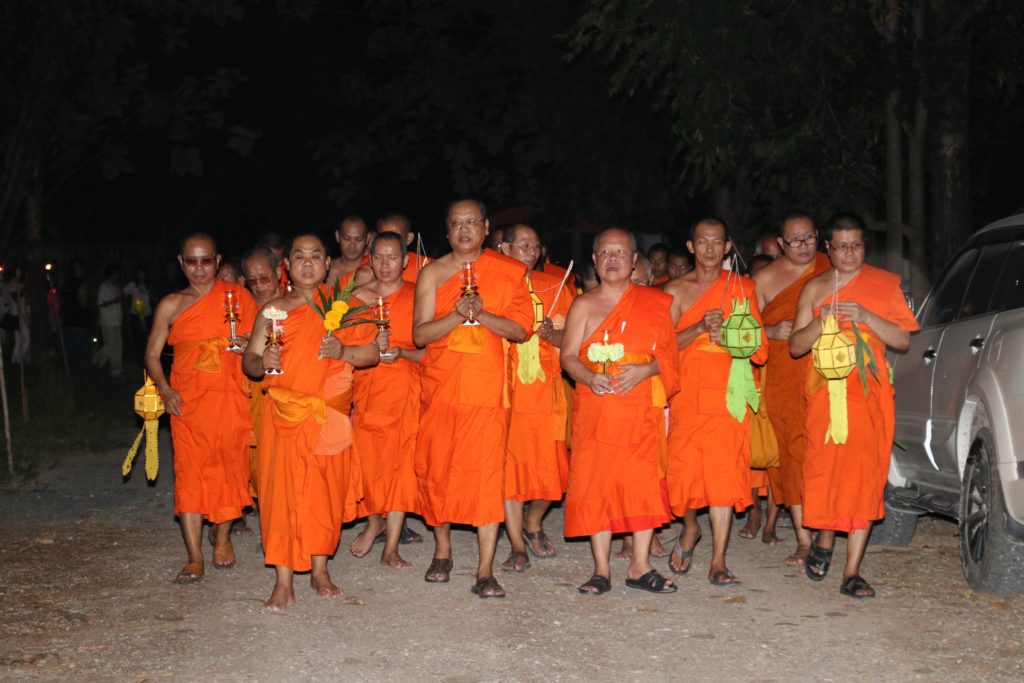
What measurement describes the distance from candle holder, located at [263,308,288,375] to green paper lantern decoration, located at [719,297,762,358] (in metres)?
2.41

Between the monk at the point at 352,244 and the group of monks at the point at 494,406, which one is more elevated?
the monk at the point at 352,244

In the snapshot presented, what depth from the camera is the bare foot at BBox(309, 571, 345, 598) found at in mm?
7453

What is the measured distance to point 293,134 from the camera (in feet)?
122

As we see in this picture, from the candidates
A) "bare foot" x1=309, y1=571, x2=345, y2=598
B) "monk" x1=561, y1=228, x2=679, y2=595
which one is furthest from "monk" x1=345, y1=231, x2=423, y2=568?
"monk" x1=561, y1=228, x2=679, y2=595

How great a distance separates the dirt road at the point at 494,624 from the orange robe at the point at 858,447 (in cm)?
46

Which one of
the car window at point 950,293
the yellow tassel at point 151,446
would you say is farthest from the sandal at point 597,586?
the yellow tassel at point 151,446

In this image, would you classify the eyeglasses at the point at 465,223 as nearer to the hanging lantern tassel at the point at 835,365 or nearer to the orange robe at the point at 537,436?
the orange robe at the point at 537,436

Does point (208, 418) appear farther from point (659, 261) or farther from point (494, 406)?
point (659, 261)

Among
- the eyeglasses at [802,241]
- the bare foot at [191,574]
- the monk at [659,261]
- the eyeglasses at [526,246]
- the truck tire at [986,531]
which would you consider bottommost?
the bare foot at [191,574]

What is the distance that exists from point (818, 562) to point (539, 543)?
5.94ft

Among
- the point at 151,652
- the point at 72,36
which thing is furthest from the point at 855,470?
the point at 72,36

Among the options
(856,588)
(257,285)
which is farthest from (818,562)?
(257,285)

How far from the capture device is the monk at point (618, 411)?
7457 millimetres

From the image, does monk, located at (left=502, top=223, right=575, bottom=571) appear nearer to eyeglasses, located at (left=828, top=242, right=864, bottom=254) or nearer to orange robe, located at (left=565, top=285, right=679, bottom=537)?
orange robe, located at (left=565, top=285, right=679, bottom=537)
